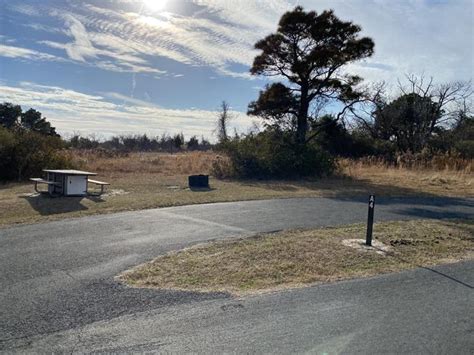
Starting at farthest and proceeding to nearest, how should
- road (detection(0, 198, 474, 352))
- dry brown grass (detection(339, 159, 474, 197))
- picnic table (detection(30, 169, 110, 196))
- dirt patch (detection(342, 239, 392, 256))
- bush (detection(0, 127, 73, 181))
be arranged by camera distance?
bush (detection(0, 127, 73, 181))
dry brown grass (detection(339, 159, 474, 197))
picnic table (detection(30, 169, 110, 196))
dirt patch (detection(342, 239, 392, 256))
road (detection(0, 198, 474, 352))

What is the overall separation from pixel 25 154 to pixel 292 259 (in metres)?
15.9

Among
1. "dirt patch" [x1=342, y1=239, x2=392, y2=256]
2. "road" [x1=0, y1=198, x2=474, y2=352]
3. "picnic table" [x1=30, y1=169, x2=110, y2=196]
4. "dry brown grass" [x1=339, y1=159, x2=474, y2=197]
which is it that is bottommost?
"road" [x1=0, y1=198, x2=474, y2=352]

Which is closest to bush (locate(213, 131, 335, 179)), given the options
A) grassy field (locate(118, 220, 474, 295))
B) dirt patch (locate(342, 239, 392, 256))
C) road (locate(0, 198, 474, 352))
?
grassy field (locate(118, 220, 474, 295))

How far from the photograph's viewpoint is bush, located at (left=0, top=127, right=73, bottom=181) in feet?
59.2

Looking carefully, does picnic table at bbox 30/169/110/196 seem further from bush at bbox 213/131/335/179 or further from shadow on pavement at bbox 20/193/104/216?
bush at bbox 213/131/335/179

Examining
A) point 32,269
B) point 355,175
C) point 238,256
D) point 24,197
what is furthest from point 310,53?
point 32,269

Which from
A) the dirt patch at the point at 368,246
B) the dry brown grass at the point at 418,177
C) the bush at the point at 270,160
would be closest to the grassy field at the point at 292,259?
the dirt patch at the point at 368,246

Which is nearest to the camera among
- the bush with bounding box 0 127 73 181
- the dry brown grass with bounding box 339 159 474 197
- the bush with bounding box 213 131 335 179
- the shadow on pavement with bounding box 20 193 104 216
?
the shadow on pavement with bounding box 20 193 104 216

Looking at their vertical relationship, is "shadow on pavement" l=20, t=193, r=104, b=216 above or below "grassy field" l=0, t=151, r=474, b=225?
below

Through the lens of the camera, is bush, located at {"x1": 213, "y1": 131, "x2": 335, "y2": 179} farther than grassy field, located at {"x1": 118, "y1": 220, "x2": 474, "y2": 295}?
Yes

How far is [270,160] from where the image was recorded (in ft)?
68.6

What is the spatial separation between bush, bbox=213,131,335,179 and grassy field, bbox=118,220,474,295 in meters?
12.5

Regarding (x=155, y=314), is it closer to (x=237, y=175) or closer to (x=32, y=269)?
(x=32, y=269)

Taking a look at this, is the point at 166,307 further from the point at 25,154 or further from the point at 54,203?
the point at 25,154
